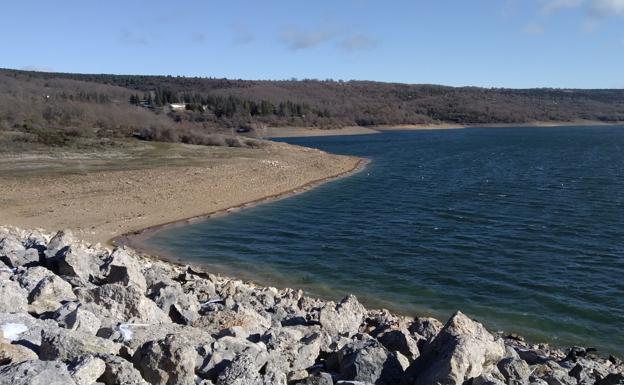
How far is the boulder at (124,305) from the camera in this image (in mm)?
6320

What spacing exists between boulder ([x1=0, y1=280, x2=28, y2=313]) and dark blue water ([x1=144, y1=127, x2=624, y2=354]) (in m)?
7.79

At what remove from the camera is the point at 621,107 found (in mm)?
157750

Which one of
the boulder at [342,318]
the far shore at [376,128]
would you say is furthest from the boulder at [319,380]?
the far shore at [376,128]

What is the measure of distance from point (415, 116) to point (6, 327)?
123 meters

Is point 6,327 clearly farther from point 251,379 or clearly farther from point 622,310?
point 622,310

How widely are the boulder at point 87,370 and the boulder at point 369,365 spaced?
1976mm

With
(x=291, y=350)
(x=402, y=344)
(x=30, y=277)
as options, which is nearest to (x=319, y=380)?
(x=291, y=350)

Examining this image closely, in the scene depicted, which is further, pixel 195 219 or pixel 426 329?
pixel 195 219

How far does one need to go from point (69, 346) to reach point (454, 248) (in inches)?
543

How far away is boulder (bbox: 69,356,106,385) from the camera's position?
4.19 m

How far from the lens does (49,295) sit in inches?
264

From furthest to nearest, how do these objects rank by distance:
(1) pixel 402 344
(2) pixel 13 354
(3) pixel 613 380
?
(1) pixel 402 344
(3) pixel 613 380
(2) pixel 13 354

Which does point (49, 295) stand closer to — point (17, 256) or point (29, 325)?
point (29, 325)

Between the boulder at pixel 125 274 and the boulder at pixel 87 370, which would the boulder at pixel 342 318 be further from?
the boulder at pixel 87 370
